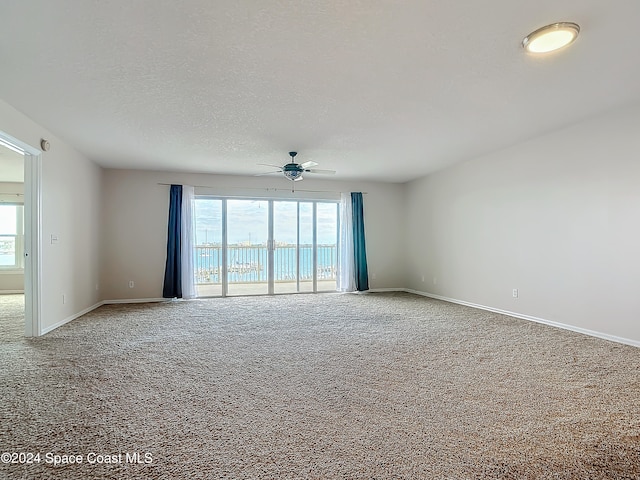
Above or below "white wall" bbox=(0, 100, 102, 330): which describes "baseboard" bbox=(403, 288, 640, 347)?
below

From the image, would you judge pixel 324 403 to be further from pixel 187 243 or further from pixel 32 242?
pixel 187 243

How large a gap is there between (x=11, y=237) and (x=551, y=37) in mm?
9895

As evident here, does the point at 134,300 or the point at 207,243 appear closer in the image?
the point at 134,300

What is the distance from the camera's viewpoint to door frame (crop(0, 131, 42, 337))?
154 inches

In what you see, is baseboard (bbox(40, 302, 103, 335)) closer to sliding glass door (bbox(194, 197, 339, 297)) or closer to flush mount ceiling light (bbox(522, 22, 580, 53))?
sliding glass door (bbox(194, 197, 339, 297))

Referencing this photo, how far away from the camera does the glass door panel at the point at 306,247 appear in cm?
735

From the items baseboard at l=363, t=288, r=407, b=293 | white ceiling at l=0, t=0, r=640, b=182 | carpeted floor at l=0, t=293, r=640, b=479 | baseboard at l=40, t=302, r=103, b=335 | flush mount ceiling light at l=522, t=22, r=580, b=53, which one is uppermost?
white ceiling at l=0, t=0, r=640, b=182

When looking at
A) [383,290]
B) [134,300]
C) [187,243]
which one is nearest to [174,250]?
[187,243]

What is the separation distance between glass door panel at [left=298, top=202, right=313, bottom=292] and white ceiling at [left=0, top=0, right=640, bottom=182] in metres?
2.82

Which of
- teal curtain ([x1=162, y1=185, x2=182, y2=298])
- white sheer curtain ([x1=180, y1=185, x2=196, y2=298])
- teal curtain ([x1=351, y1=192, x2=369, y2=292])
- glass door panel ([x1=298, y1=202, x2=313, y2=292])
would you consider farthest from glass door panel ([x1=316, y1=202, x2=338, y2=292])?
teal curtain ([x1=162, y1=185, x2=182, y2=298])

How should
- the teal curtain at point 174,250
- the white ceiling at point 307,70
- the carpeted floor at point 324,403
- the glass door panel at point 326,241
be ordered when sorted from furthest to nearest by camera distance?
the glass door panel at point 326,241 < the teal curtain at point 174,250 < the white ceiling at point 307,70 < the carpeted floor at point 324,403

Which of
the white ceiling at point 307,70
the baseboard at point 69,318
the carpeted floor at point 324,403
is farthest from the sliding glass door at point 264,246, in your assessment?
the carpeted floor at point 324,403

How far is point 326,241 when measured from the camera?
24.7ft

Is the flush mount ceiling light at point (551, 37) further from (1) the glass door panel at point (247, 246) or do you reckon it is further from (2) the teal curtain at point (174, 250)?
(2) the teal curtain at point (174, 250)
